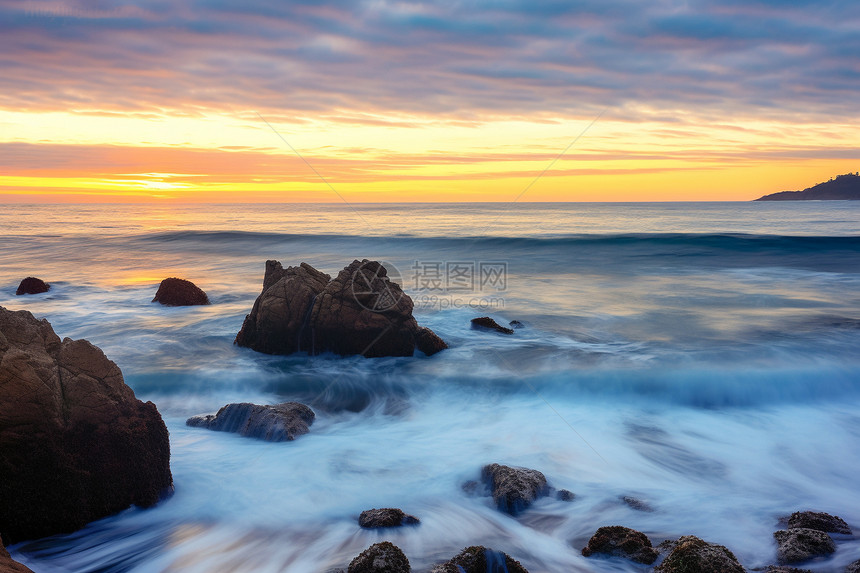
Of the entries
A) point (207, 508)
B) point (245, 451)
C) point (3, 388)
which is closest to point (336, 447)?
point (245, 451)

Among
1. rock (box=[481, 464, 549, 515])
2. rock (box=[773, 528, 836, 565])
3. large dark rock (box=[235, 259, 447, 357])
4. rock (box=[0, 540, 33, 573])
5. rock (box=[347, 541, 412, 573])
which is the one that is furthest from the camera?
large dark rock (box=[235, 259, 447, 357])

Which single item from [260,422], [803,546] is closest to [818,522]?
[803,546]

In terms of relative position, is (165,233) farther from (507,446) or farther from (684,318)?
(507,446)

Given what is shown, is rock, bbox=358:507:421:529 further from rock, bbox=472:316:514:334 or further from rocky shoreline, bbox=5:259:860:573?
rock, bbox=472:316:514:334

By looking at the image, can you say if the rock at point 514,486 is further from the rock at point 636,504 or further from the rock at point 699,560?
the rock at point 699,560

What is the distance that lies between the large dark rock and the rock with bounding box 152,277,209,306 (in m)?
5.56

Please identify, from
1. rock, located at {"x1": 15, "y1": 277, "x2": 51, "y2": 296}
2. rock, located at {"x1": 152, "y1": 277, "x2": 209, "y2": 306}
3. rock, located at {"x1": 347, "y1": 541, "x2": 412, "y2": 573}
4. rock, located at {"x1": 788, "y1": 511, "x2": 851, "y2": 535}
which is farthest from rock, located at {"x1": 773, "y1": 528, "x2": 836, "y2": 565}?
rock, located at {"x1": 15, "y1": 277, "x2": 51, "y2": 296}

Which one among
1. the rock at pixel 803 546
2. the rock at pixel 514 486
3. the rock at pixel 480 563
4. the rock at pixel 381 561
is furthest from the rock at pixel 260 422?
the rock at pixel 803 546

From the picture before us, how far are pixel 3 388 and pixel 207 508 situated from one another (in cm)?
210

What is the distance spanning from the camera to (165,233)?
40.1 metres

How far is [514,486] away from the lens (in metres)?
5.68

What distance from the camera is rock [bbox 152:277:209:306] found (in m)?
15.4

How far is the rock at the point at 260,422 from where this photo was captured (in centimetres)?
720

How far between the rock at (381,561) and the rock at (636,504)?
261 centimetres
